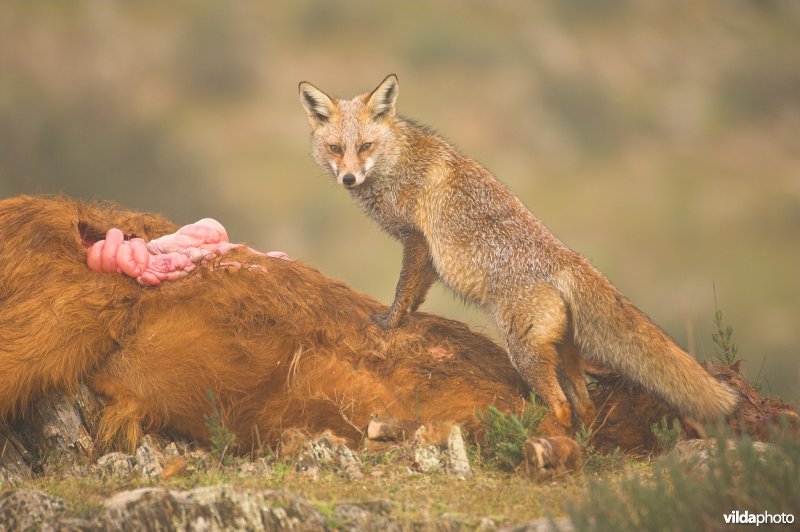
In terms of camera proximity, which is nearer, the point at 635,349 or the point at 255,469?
the point at 255,469

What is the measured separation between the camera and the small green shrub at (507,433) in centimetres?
526

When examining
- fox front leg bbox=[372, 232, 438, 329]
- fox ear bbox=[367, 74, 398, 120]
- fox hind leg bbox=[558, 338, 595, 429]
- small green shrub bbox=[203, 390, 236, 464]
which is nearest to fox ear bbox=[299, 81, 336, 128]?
fox ear bbox=[367, 74, 398, 120]

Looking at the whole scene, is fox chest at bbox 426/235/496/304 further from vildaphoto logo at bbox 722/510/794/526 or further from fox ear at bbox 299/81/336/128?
vildaphoto logo at bbox 722/510/794/526

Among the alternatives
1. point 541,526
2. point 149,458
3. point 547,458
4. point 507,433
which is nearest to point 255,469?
point 149,458

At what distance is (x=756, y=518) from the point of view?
3693 mm

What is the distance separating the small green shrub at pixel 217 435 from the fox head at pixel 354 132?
89.1 inches

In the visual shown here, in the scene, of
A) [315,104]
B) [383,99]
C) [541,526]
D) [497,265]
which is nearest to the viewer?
[541,526]

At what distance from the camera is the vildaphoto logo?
144 inches

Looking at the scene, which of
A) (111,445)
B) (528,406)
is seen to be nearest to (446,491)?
(528,406)

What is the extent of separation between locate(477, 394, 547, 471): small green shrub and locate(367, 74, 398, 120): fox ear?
283 cm

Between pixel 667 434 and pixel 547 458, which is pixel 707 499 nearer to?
pixel 547 458

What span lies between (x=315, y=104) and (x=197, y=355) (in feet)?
9.09

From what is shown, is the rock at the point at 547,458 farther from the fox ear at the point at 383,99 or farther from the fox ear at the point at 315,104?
the fox ear at the point at 315,104

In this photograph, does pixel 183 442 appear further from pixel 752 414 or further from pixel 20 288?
pixel 752 414
